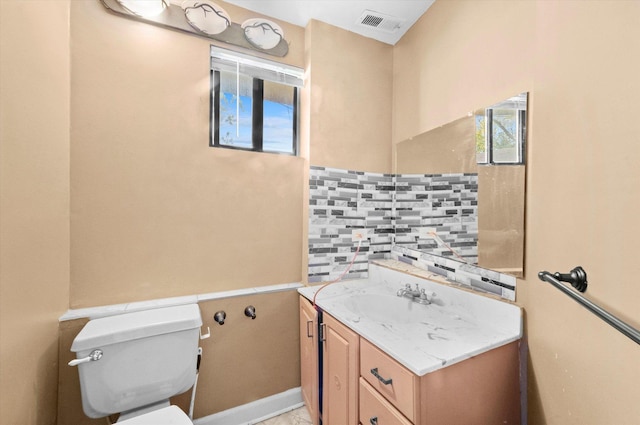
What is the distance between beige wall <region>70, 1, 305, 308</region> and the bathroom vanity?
0.60 metres

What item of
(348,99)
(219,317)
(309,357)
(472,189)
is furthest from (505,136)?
(219,317)

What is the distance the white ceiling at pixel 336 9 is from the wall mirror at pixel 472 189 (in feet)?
2.53

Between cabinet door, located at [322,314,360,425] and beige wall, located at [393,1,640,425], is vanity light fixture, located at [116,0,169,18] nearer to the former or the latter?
beige wall, located at [393,1,640,425]

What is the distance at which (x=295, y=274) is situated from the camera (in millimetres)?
1771

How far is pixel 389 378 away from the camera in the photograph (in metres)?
0.96

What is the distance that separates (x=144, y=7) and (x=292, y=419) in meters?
2.45

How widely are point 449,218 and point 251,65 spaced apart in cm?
153

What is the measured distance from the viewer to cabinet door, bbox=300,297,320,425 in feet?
4.74

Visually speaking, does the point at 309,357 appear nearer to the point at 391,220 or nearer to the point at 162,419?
the point at 162,419

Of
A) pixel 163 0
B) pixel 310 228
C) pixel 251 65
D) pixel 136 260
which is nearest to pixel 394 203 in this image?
pixel 310 228

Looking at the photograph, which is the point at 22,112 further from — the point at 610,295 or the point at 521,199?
the point at 610,295

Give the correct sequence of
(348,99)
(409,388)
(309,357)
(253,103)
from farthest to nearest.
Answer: (348,99)
(253,103)
(309,357)
(409,388)

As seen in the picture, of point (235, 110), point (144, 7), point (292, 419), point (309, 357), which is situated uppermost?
point (144, 7)

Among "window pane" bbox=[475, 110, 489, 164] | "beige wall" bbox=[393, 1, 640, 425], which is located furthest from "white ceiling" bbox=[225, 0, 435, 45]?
"window pane" bbox=[475, 110, 489, 164]
